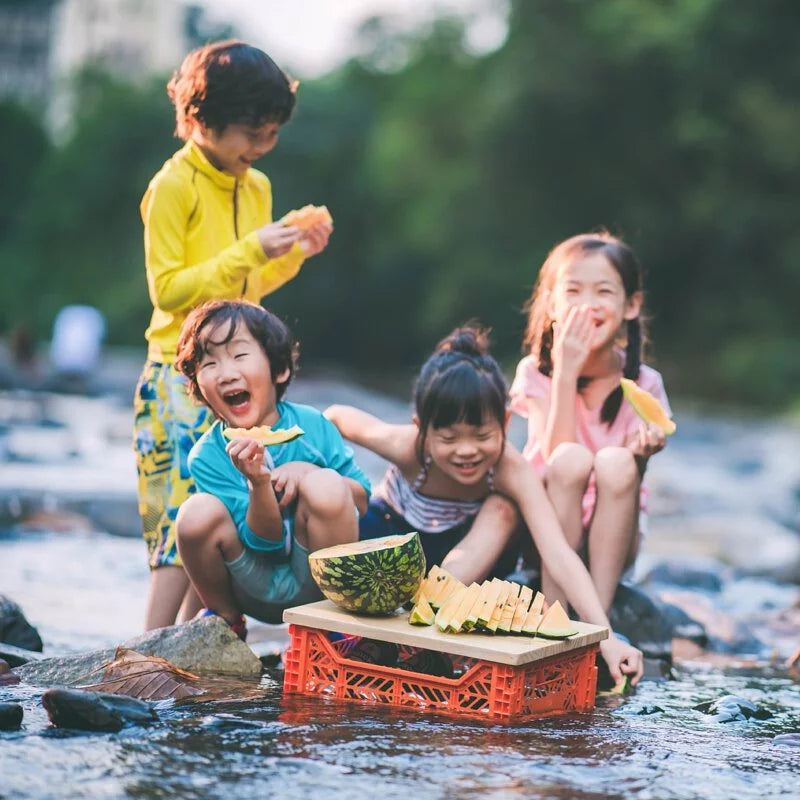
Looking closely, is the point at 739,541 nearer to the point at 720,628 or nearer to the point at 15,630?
the point at 720,628

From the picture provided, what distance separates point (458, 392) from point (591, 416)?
86 centimetres

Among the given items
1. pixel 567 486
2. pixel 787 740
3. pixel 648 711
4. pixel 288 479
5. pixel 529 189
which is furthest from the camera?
pixel 529 189

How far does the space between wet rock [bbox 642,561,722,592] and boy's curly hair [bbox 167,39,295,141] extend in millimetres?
3447

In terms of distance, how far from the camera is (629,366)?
4.47 metres

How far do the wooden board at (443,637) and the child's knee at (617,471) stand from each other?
0.65 m

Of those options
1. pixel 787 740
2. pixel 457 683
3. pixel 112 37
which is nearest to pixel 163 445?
pixel 457 683

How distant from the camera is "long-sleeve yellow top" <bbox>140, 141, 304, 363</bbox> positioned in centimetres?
406

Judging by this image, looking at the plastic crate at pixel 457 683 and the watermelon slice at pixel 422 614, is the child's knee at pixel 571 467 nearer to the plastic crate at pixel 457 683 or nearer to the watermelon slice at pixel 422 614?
the plastic crate at pixel 457 683

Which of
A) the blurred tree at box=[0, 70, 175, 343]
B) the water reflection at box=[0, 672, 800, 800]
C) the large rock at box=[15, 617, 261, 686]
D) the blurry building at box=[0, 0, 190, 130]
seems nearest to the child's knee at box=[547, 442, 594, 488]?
the water reflection at box=[0, 672, 800, 800]

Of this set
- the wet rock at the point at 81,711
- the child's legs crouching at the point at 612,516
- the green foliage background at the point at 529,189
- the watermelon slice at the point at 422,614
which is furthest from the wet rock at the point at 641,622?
the green foliage background at the point at 529,189

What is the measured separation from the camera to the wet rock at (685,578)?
6488 mm

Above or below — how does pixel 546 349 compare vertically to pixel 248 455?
above

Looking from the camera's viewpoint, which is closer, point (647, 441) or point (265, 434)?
point (265, 434)

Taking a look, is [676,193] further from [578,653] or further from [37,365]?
[578,653]
